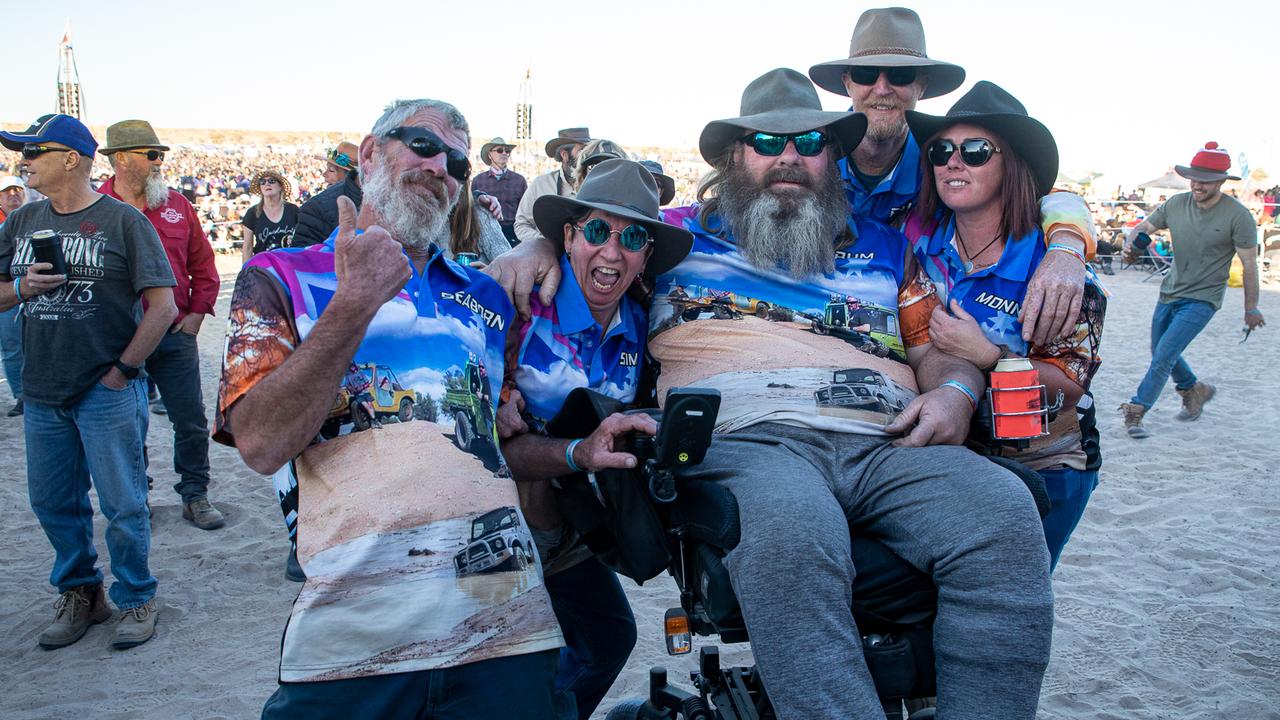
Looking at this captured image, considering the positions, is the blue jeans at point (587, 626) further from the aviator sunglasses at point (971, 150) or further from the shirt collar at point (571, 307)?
the aviator sunglasses at point (971, 150)

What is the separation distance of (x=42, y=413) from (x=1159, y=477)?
7675 millimetres

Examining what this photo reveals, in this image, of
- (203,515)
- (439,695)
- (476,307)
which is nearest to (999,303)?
(476,307)

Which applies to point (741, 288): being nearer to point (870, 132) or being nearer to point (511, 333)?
point (511, 333)

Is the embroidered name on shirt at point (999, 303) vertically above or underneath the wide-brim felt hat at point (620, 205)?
underneath

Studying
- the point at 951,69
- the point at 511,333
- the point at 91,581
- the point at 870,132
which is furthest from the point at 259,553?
the point at 951,69

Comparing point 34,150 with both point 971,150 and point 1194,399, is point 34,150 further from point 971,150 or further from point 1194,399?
point 1194,399

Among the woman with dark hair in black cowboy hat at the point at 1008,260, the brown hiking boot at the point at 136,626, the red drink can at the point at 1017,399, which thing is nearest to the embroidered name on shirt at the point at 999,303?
the woman with dark hair in black cowboy hat at the point at 1008,260

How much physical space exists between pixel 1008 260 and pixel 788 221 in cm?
77

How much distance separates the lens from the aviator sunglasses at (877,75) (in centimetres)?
369

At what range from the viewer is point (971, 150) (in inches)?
119

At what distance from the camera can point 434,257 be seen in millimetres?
2434

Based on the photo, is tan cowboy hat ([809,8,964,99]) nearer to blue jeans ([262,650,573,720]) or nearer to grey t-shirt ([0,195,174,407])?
blue jeans ([262,650,573,720])

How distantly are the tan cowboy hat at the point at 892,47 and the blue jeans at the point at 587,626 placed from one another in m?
2.32

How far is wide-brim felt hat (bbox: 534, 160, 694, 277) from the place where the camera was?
2.78 metres
